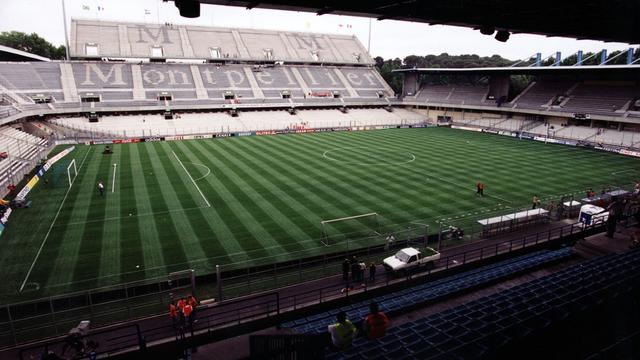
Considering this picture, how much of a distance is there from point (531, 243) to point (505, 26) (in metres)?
11.2

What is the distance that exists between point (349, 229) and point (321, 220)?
1922 millimetres

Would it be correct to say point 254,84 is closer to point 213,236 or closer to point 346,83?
point 346,83

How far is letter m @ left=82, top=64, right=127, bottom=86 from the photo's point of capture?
64.4 meters

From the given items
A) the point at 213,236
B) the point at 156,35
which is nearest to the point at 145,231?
the point at 213,236

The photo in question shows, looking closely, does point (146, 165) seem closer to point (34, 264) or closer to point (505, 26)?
point (34, 264)

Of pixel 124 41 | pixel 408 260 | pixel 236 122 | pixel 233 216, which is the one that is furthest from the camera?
pixel 124 41

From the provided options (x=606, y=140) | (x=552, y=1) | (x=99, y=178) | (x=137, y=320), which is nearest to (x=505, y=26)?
(x=552, y=1)

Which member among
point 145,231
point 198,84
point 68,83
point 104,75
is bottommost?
point 145,231

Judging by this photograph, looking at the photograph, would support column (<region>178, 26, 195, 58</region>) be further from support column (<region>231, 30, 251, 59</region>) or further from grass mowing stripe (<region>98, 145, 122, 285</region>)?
grass mowing stripe (<region>98, 145, 122, 285</region>)

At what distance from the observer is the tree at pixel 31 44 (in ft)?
297

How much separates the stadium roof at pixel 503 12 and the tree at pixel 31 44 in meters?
106

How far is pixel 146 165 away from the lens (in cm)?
3612

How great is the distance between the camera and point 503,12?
10.6 m

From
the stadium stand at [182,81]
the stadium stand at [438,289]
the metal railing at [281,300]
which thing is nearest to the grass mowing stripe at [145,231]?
the metal railing at [281,300]
